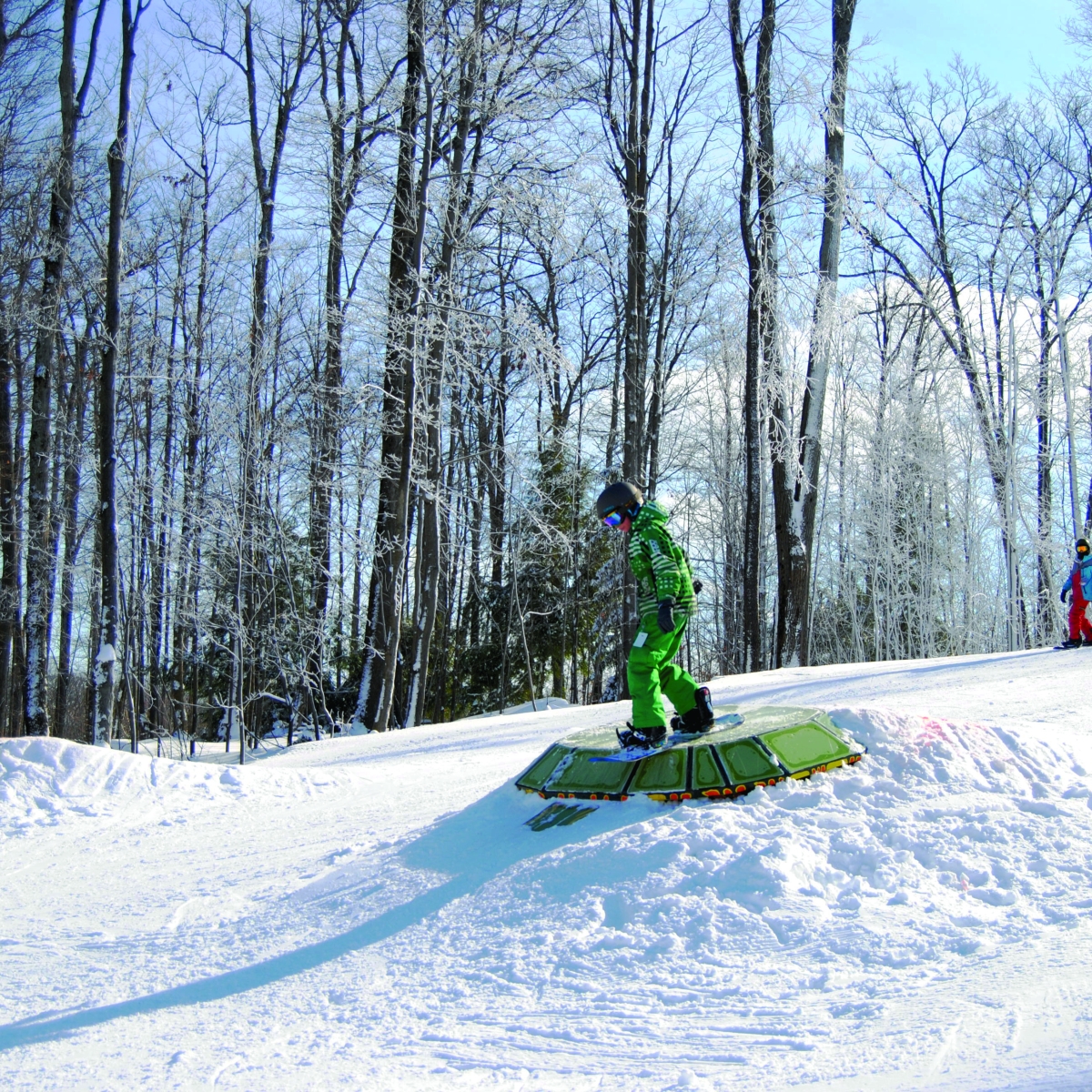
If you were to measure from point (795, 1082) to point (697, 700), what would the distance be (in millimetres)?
3391

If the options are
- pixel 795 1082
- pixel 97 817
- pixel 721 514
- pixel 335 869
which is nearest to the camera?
pixel 795 1082

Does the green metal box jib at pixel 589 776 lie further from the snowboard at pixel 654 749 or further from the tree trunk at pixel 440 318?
the tree trunk at pixel 440 318

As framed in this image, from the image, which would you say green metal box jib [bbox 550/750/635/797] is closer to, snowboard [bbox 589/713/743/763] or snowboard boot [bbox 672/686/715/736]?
snowboard [bbox 589/713/743/763]

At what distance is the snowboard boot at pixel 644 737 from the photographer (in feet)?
20.5

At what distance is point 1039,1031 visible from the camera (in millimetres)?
Answer: 3303

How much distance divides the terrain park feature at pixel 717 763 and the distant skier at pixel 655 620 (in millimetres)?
207

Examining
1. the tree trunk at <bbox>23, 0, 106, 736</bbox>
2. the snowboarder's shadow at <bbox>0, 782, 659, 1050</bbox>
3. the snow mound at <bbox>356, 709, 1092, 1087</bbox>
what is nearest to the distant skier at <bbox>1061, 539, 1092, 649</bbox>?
the snow mound at <bbox>356, 709, 1092, 1087</bbox>

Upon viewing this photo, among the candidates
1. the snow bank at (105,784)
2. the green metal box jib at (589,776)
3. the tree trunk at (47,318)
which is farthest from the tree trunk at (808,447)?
the tree trunk at (47,318)

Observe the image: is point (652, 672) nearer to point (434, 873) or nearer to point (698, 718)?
point (698, 718)

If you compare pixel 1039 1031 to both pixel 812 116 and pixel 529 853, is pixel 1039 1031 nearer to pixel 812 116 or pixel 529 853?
pixel 529 853

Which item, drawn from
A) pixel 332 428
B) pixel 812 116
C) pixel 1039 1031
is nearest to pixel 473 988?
pixel 1039 1031

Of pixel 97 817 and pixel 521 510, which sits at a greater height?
pixel 521 510

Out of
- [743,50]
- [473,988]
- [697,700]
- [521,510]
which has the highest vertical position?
[743,50]

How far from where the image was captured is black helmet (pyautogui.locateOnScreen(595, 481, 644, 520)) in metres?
6.53
